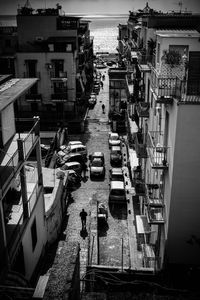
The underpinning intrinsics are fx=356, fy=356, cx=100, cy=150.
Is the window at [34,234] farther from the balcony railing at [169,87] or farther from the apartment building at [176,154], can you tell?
the balcony railing at [169,87]

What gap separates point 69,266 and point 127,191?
23.0 meters

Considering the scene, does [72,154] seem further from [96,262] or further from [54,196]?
[96,262]

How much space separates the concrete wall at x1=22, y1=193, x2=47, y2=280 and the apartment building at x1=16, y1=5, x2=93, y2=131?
28757mm

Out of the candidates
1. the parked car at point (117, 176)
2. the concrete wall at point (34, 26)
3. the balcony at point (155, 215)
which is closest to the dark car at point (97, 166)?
the parked car at point (117, 176)

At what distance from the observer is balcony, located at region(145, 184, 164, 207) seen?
19.4 meters

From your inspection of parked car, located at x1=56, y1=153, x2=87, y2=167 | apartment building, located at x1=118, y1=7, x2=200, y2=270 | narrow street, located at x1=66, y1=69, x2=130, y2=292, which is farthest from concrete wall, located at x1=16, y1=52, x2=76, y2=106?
apartment building, located at x1=118, y1=7, x2=200, y2=270

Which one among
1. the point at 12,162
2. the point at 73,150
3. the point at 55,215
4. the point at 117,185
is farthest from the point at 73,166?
the point at 12,162

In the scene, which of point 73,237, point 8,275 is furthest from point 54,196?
point 8,275

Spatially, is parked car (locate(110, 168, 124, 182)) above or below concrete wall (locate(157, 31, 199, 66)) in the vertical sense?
below

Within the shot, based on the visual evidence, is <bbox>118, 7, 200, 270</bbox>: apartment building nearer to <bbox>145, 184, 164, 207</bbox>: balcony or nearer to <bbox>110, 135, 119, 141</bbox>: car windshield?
<bbox>145, 184, 164, 207</bbox>: balcony

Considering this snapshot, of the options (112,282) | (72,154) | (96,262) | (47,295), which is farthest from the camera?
(72,154)

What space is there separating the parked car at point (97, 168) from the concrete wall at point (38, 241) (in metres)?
15.3

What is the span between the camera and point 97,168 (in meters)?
36.8

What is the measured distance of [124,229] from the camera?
91.7 feet
